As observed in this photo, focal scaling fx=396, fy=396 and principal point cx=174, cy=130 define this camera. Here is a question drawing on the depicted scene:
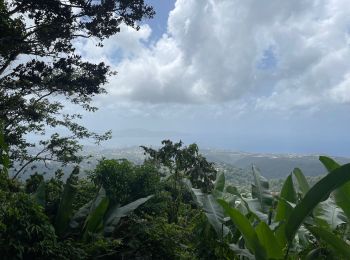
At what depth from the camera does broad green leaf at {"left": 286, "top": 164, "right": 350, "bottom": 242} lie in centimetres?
253

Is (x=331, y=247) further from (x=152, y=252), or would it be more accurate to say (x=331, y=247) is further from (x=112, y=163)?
(x=112, y=163)

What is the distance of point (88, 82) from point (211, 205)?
755cm

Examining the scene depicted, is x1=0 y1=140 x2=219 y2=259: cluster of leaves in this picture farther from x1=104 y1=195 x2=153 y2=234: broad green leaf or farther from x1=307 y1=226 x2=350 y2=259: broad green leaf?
x1=307 y1=226 x2=350 y2=259: broad green leaf

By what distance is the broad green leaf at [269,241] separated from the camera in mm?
3061

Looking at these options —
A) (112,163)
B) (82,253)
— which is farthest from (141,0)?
(82,253)

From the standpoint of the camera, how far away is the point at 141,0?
1026 cm

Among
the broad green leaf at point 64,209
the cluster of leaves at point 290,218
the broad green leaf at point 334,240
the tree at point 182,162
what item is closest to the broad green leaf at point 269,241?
the cluster of leaves at point 290,218

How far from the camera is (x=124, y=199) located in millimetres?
6062

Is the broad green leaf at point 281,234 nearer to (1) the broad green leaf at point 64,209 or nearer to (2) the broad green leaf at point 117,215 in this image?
(2) the broad green leaf at point 117,215

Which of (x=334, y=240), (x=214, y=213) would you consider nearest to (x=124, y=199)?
(x=214, y=213)

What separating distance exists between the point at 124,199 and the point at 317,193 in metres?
3.88

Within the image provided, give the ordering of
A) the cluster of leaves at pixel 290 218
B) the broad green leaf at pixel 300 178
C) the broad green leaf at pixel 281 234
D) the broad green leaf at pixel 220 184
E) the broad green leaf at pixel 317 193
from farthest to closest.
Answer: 1. the broad green leaf at pixel 220 184
2. the broad green leaf at pixel 300 178
3. the broad green leaf at pixel 281 234
4. the cluster of leaves at pixel 290 218
5. the broad green leaf at pixel 317 193

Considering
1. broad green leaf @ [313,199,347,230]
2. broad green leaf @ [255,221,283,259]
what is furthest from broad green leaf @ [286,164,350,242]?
broad green leaf @ [313,199,347,230]

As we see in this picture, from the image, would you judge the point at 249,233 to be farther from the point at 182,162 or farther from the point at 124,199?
the point at 182,162
